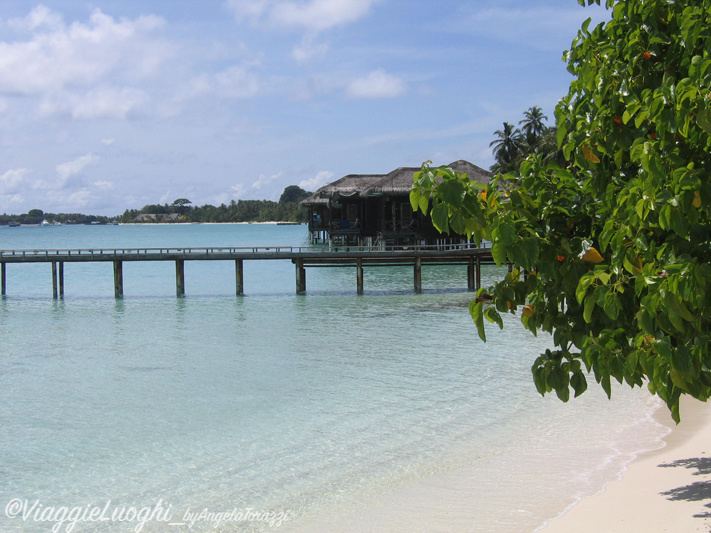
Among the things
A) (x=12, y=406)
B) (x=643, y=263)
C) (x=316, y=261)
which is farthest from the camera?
(x=316, y=261)

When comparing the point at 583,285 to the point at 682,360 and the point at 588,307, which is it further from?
the point at 682,360

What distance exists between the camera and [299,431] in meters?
13.1

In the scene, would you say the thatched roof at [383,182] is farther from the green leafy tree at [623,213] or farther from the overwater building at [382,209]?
the green leafy tree at [623,213]

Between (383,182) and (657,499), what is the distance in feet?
135

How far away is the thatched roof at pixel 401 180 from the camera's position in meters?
46.5

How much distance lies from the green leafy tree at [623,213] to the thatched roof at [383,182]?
39832mm

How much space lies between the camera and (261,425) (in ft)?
44.5

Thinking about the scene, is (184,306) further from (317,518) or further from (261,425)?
(317,518)

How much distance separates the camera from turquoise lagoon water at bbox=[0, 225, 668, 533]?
925 cm

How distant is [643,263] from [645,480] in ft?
21.3

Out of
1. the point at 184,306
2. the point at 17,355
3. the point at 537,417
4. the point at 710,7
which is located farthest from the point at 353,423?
the point at 184,306

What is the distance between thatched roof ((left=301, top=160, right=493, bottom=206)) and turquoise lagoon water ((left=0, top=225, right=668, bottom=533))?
22.2 m

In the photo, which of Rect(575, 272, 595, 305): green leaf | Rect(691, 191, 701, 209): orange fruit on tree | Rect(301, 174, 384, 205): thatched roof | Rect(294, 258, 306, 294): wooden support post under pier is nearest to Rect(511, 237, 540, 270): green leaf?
Rect(575, 272, 595, 305): green leaf

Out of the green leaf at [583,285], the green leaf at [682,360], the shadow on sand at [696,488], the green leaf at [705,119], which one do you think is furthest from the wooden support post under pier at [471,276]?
the green leaf at [705,119]
